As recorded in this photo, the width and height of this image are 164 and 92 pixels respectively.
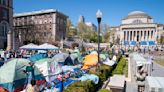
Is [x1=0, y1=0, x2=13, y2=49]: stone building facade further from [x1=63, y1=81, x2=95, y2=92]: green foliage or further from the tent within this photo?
[x1=63, y1=81, x2=95, y2=92]: green foliage

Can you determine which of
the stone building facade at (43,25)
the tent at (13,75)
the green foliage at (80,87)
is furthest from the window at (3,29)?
the green foliage at (80,87)

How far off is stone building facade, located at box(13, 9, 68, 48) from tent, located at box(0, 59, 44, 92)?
53.0 meters

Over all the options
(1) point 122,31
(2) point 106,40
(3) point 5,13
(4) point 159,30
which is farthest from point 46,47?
(4) point 159,30

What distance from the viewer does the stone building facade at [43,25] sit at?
213 ft

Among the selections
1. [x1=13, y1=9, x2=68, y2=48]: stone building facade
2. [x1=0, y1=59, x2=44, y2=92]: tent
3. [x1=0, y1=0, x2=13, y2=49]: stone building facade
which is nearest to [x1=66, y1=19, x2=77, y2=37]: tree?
[x1=13, y1=9, x2=68, y2=48]: stone building facade

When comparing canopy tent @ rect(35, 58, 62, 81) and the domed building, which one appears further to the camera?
the domed building

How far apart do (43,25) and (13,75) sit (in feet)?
213

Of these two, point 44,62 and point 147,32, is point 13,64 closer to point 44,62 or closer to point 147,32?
point 44,62

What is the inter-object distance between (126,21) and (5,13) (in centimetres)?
8084

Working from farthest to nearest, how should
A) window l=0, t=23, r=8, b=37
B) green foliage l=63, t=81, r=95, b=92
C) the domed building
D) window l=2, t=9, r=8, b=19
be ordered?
the domed building < window l=2, t=9, r=8, b=19 < window l=0, t=23, r=8, b=37 < green foliage l=63, t=81, r=95, b=92

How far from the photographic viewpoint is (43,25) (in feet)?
238

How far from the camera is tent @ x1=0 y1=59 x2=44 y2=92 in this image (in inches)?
373

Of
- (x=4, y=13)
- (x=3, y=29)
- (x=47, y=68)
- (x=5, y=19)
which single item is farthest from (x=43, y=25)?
(x=47, y=68)

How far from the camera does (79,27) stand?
284 feet
